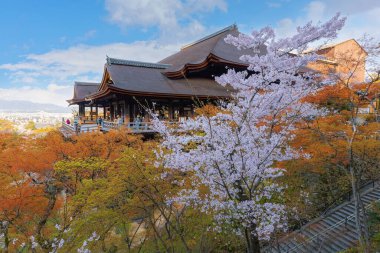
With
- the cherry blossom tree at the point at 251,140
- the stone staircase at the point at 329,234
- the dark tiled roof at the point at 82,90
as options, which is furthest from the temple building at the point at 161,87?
the dark tiled roof at the point at 82,90

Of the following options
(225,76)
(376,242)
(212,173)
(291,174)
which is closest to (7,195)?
(212,173)

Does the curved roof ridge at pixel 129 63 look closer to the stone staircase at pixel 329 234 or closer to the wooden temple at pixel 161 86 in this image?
the wooden temple at pixel 161 86

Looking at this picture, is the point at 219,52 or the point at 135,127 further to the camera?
the point at 219,52

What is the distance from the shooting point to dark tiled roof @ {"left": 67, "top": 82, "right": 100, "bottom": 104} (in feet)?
111

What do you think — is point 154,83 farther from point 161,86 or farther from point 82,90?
point 82,90

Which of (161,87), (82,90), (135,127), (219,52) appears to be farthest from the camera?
(82,90)

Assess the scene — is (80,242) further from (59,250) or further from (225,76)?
(225,76)

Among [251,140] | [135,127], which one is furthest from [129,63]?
[251,140]

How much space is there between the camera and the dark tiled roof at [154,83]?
1802 cm

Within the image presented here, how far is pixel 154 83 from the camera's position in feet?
65.0

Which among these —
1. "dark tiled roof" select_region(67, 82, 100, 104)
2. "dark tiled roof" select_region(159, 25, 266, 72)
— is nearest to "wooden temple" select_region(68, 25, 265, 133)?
"dark tiled roof" select_region(159, 25, 266, 72)

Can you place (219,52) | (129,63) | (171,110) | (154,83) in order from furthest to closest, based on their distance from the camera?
1. (219,52)
2. (129,63)
3. (171,110)
4. (154,83)

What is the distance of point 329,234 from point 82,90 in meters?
31.6

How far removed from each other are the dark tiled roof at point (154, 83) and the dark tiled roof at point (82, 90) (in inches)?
581
